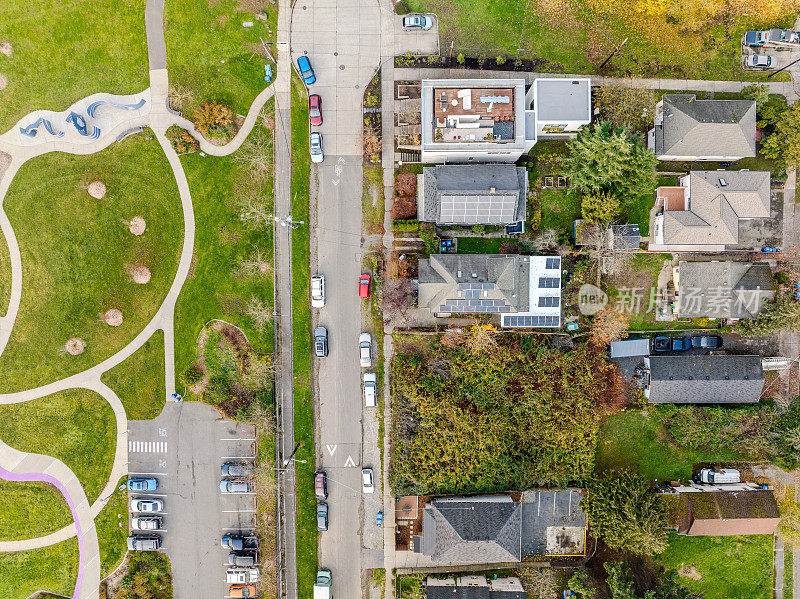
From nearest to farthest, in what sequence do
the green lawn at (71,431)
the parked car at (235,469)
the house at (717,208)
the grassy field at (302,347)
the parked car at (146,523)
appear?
the house at (717,208) < the parked car at (146,523) < the parked car at (235,469) < the grassy field at (302,347) < the green lawn at (71,431)

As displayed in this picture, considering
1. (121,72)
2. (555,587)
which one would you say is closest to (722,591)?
(555,587)

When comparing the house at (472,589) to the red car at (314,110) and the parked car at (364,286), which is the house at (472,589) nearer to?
the parked car at (364,286)

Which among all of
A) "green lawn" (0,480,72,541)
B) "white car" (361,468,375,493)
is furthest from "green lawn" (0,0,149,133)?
"white car" (361,468,375,493)

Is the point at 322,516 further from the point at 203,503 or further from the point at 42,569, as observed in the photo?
the point at 42,569

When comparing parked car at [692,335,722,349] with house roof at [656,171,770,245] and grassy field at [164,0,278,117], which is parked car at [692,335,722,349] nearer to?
house roof at [656,171,770,245]

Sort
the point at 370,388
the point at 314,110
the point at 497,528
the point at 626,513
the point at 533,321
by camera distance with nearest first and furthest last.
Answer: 1. the point at 626,513
2. the point at 497,528
3. the point at 314,110
4. the point at 533,321
5. the point at 370,388

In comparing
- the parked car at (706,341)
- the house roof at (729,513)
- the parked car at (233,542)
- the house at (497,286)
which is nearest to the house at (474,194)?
the house at (497,286)

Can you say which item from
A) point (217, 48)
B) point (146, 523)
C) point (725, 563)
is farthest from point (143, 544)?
point (725, 563)
